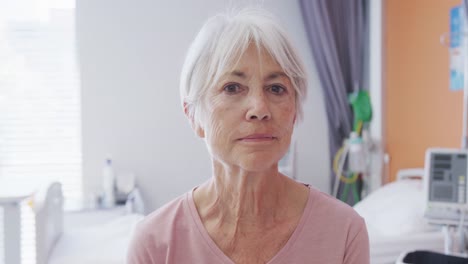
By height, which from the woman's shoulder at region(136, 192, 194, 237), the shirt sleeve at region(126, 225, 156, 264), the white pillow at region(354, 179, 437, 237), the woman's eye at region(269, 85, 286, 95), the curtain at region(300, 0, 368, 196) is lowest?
the white pillow at region(354, 179, 437, 237)

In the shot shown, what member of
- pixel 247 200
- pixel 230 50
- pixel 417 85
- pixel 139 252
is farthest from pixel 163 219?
pixel 417 85

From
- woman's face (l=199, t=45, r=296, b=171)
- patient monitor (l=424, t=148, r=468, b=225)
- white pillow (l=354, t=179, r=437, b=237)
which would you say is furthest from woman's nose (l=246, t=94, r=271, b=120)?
white pillow (l=354, t=179, r=437, b=237)

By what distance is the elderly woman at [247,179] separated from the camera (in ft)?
3.13

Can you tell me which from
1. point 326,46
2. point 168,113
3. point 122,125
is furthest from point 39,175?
point 326,46

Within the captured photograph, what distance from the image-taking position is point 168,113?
3320 millimetres

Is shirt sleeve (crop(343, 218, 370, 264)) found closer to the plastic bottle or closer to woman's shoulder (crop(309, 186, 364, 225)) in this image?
woman's shoulder (crop(309, 186, 364, 225))

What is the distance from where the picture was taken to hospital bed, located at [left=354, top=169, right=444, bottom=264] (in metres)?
2.05

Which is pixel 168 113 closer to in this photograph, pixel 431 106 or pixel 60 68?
pixel 60 68

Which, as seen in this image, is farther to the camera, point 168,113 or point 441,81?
point 168,113

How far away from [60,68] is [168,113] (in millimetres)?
809

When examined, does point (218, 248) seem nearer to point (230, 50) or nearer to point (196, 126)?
point (196, 126)

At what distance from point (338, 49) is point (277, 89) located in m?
2.63

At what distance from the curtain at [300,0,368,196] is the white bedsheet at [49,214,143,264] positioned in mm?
1854

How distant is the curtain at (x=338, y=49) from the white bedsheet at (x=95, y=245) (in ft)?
6.08
